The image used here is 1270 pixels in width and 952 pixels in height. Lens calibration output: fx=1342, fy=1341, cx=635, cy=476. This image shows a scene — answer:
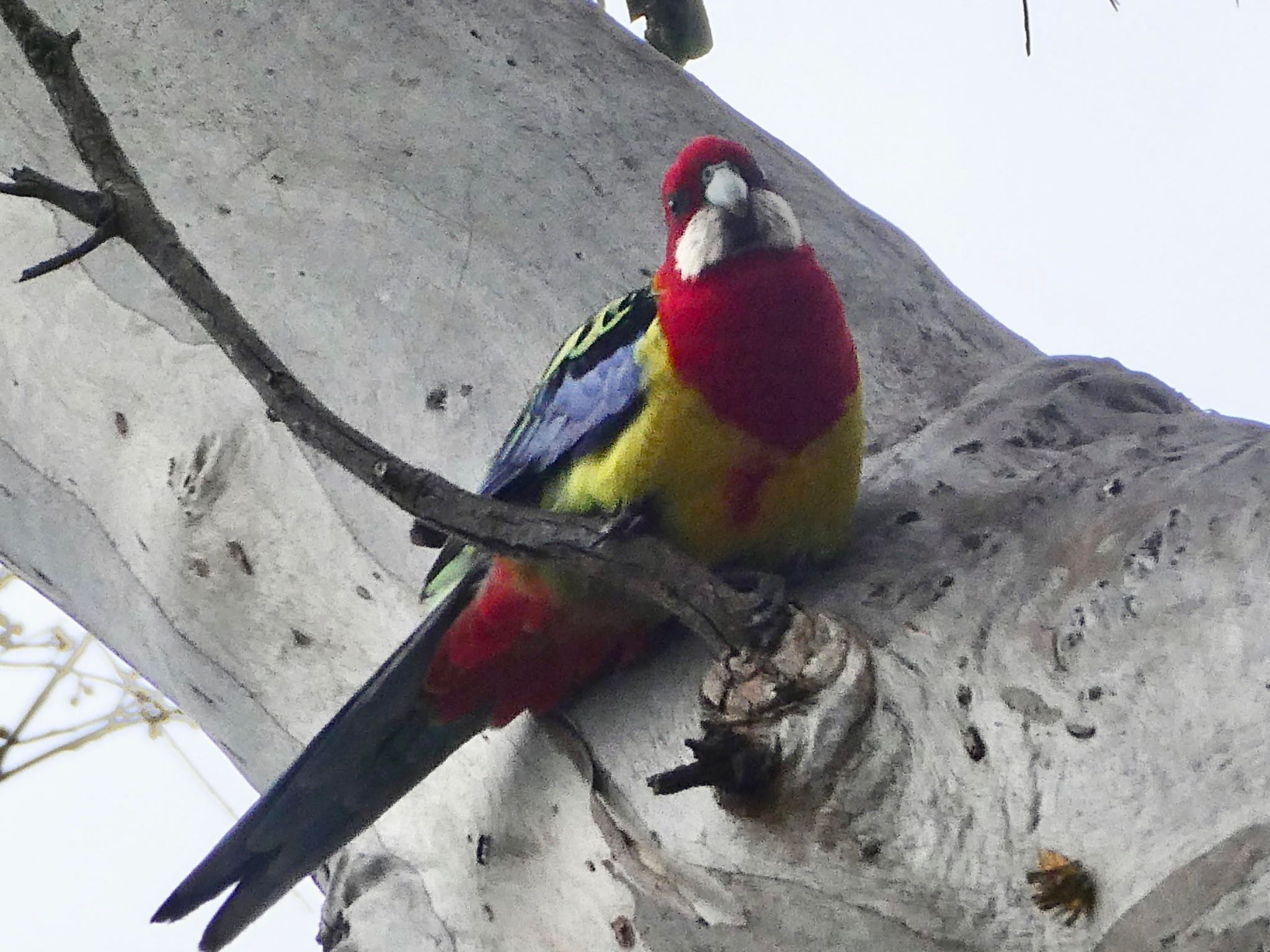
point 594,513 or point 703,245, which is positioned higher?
point 703,245

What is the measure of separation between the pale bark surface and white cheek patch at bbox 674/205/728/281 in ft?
0.50

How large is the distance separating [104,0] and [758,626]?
173 centimetres

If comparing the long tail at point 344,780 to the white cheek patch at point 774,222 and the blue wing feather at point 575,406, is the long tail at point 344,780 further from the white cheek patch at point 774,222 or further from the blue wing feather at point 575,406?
the white cheek patch at point 774,222

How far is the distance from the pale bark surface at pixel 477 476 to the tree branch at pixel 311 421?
0.57 ft

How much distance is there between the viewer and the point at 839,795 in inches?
49.8

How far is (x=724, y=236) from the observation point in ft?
6.35

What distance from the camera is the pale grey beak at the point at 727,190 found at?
1957 mm

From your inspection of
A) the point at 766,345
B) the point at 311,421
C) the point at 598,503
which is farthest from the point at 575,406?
the point at 311,421

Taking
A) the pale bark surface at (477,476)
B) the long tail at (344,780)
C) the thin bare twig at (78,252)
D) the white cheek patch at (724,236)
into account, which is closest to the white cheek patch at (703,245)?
the white cheek patch at (724,236)

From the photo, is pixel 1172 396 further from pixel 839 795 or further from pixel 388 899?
pixel 388 899

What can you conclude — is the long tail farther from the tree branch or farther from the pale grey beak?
the pale grey beak

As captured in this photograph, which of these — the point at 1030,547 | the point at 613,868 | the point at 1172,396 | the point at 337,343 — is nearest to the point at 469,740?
the point at 613,868

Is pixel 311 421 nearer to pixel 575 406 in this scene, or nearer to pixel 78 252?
pixel 78 252

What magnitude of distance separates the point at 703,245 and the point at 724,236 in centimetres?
4
